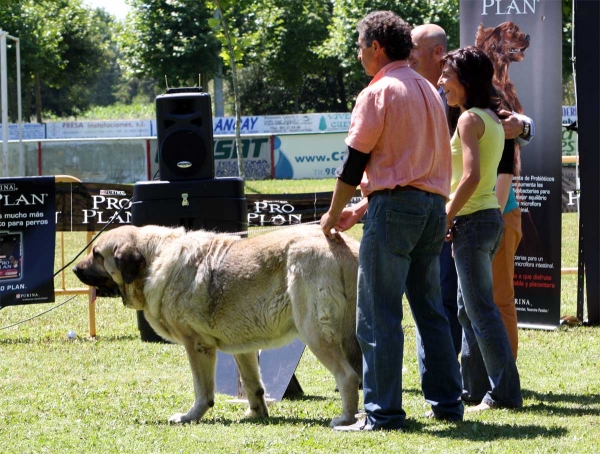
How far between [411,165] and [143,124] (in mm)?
39472

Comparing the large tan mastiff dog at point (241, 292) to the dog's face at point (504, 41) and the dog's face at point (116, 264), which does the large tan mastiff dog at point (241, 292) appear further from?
the dog's face at point (504, 41)

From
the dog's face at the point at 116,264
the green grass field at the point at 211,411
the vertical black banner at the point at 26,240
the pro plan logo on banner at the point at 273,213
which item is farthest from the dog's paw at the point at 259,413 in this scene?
the pro plan logo on banner at the point at 273,213

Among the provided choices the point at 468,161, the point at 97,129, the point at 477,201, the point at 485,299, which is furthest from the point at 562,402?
the point at 97,129

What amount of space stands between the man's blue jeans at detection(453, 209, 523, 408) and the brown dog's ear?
193 cm

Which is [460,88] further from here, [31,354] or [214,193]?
[31,354]

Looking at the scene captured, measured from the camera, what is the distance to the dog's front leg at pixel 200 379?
5.59 meters

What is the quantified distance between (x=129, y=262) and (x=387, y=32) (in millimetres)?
2116

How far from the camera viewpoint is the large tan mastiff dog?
5113mm

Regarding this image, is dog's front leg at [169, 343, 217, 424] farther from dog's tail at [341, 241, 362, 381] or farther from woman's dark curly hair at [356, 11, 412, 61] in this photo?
woman's dark curly hair at [356, 11, 412, 61]

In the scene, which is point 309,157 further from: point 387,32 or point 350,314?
point 387,32

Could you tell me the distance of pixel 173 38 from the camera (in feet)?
135

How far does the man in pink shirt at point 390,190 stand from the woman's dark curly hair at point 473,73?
1.86 ft

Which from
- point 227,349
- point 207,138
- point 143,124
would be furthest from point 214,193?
point 143,124

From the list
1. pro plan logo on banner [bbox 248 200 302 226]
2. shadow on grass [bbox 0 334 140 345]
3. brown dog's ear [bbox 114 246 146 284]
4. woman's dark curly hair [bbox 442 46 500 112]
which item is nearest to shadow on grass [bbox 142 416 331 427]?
brown dog's ear [bbox 114 246 146 284]
